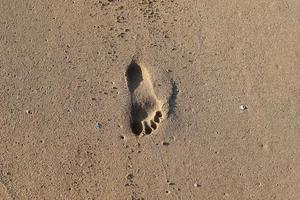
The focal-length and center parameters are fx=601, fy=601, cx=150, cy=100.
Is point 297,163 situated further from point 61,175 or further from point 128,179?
point 61,175

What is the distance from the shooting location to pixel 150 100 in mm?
3943

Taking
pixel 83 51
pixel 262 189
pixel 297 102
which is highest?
pixel 83 51

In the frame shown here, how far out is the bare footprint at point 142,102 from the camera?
3906 mm

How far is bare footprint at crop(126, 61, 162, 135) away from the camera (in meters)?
3.91

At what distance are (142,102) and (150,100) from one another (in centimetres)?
5

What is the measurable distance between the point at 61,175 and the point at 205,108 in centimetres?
102

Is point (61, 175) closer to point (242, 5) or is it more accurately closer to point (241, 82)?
point (241, 82)

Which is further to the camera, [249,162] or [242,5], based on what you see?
[242,5]

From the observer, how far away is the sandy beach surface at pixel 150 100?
3.81 m

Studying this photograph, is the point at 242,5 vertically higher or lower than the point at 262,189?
higher

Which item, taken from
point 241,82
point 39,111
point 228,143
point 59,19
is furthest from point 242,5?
point 39,111

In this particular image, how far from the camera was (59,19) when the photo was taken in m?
4.06

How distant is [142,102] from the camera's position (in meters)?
3.94

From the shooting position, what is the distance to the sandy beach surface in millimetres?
3814
